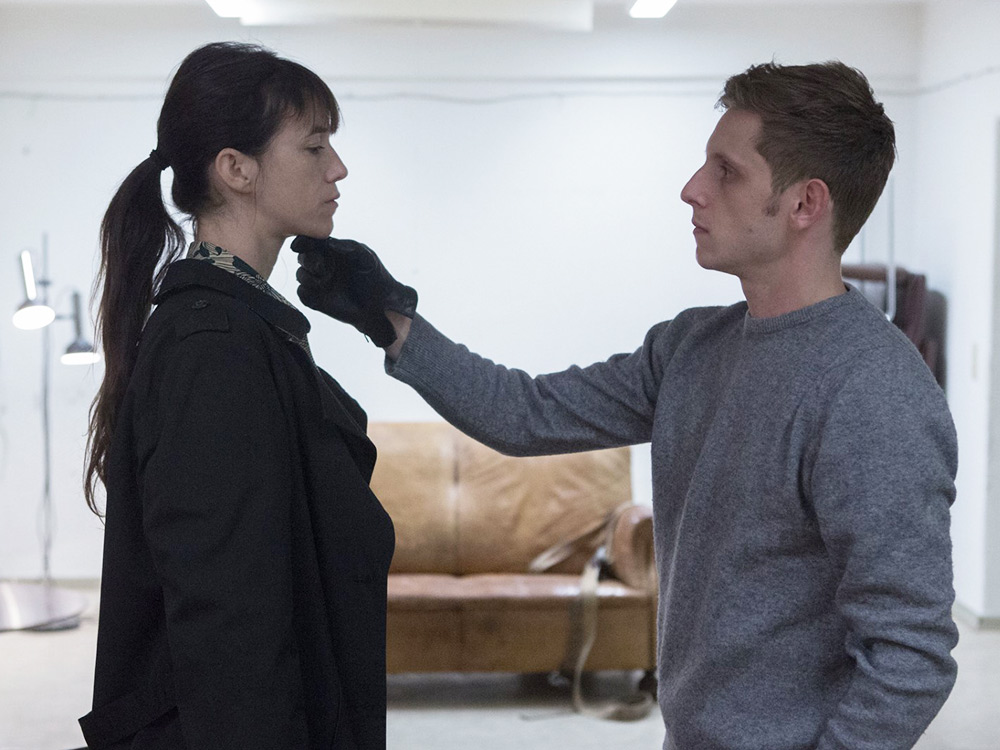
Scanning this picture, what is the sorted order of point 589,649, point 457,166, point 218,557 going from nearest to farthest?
point 218,557 < point 589,649 < point 457,166

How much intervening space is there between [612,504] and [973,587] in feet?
5.23

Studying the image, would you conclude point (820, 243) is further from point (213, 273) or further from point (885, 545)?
point (213, 273)

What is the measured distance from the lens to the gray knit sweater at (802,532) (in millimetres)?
1078

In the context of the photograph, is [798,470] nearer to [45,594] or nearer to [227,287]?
[227,287]

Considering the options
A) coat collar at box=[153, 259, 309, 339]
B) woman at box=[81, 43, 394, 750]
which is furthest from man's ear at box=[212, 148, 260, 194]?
coat collar at box=[153, 259, 309, 339]

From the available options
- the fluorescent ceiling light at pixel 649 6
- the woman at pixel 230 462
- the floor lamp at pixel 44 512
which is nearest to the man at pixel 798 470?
the woman at pixel 230 462

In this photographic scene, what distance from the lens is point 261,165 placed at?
1.20m

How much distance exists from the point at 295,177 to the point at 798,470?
66cm

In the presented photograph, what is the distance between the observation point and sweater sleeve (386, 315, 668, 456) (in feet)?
4.93

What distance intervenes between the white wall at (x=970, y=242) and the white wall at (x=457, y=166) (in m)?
0.48

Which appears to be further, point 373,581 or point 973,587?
point 973,587

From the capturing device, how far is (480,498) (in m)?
3.93

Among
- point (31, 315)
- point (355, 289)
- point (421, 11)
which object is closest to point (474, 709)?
point (31, 315)

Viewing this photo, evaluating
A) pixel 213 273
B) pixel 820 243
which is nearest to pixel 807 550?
pixel 820 243
